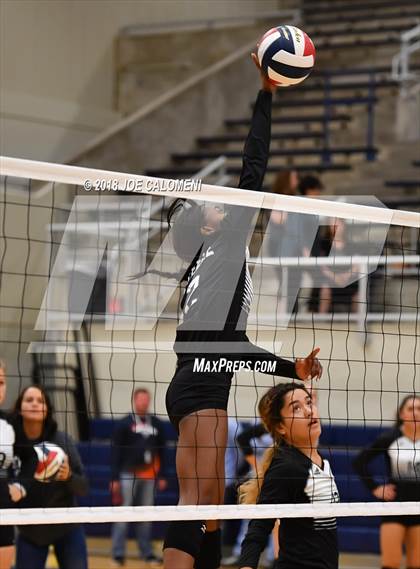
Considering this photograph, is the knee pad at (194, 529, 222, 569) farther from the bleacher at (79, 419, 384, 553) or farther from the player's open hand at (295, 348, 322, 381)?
the bleacher at (79, 419, 384, 553)

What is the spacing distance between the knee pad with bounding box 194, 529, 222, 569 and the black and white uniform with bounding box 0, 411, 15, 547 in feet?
5.26

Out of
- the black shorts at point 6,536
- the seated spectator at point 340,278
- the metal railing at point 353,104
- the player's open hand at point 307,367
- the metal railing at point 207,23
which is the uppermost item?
the metal railing at point 207,23

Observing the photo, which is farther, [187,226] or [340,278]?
[340,278]

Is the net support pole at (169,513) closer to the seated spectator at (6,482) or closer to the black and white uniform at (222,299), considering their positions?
the black and white uniform at (222,299)

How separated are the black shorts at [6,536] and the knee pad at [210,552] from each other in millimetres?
1840

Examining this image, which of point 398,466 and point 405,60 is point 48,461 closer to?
point 398,466

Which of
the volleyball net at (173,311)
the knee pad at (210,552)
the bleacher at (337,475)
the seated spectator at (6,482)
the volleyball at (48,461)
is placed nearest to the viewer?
the knee pad at (210,552)

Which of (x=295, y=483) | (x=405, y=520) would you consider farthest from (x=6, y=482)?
(x=405, y=520)

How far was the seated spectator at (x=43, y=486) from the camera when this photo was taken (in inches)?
251

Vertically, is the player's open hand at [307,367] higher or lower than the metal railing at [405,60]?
lower

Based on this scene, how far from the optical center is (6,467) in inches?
246

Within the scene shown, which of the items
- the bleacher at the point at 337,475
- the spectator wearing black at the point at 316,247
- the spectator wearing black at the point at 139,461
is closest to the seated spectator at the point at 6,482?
the bleacher at the point at 337,475

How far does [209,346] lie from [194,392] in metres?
0.20

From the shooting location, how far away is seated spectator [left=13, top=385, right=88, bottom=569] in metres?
6.38
